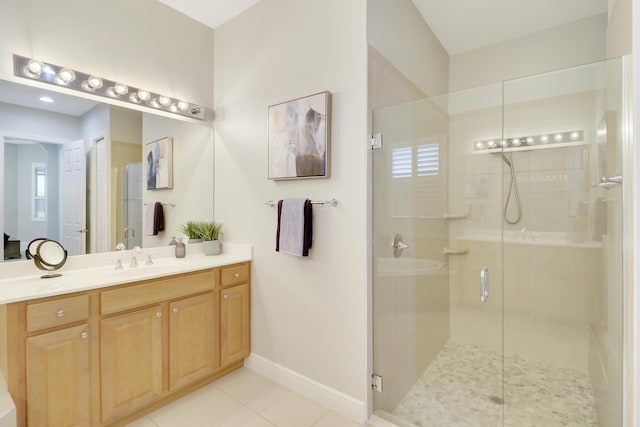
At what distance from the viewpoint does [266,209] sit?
91.3 inches

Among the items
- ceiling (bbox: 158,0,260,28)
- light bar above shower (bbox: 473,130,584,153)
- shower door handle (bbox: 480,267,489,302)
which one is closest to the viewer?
light bar above shower (bbox: 473,130,584,153)

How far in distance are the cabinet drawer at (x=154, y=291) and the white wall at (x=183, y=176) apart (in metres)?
0.64

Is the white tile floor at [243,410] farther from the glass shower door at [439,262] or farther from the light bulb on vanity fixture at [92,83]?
the light bulb on vanity fixture at [92,83]

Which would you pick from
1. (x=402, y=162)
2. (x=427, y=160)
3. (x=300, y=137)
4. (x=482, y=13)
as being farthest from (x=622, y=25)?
(x=300, y=137)

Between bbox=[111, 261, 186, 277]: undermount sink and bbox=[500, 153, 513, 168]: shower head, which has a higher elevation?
bbox=[500, 153, 513, 168]: shower head

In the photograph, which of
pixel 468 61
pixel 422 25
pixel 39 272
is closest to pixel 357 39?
pixel 422 25

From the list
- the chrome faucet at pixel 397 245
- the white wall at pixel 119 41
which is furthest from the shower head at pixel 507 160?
the white wall at pixel 119 41

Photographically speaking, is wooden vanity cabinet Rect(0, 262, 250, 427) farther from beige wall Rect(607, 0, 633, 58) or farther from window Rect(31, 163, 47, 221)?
beige wall Rect(607, 0, 633, 58)

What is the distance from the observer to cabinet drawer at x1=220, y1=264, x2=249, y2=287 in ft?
7.32

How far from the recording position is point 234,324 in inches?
90.0

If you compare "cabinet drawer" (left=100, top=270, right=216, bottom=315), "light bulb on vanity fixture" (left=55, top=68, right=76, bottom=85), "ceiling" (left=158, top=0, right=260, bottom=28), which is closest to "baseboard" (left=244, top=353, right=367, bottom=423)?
"cabinet drawer" (left=100, top=270, right=216, bottom=315)

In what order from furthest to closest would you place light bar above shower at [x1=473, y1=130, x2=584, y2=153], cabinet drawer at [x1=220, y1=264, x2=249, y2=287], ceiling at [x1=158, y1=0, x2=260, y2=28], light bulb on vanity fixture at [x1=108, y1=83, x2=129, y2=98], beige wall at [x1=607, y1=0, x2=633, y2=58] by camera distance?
ceiling at [x1=158, y1=0, x2=260, y2=28], cabinet drawer at [x1=220, y1=264, x2=249, y2=287], light bulb on vanity fixture at [x1=108, y1=83, x2=129, y2=98], light bar above shower at [x1=473, y1=130, x2=584, y2=153], beige wall at [x1=607, y1=0, x2=633, y2=58]

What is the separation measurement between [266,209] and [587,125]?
2.03m

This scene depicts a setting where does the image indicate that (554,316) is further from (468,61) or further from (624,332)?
(468,61)
